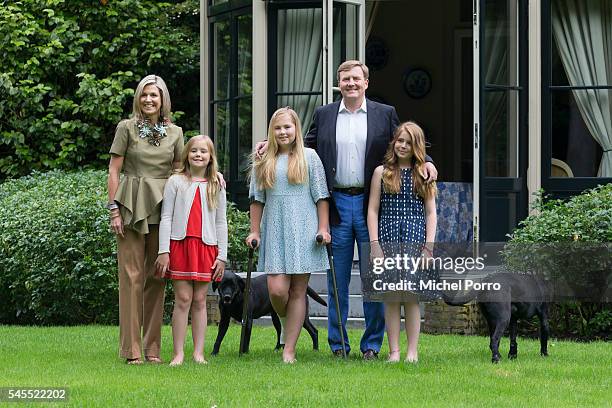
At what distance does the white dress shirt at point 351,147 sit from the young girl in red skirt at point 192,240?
82cm

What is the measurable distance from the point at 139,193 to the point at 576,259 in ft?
12.6

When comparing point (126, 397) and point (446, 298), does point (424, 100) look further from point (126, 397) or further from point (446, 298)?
point (126, 397)

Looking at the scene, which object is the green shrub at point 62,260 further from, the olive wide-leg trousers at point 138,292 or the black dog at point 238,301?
the olive wide-leg trousers at point 138,292

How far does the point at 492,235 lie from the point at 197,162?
5124 mm

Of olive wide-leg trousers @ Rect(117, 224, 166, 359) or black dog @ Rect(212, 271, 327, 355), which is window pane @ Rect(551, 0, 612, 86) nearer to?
black dog @ Rect(212, 271, 327, 355)

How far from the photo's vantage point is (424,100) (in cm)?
1694

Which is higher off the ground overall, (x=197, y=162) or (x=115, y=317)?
(x=197, y=162)

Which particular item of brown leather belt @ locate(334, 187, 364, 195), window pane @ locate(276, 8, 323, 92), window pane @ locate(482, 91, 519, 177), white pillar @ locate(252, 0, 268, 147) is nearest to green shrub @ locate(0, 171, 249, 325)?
white pillar @ locate(252, 0, 268, 147)

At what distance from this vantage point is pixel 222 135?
565 inches

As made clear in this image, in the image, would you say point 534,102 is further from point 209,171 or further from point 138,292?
point 138,292

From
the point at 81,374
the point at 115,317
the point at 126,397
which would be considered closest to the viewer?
the point at 126,397

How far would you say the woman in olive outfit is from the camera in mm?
8016

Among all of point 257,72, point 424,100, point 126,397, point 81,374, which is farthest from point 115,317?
point 424,100

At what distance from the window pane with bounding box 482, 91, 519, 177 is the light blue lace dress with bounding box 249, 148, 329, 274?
15.6 ft
